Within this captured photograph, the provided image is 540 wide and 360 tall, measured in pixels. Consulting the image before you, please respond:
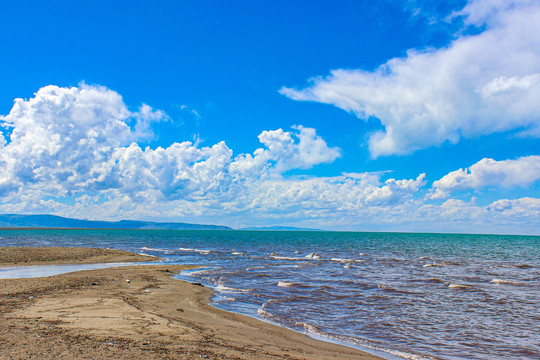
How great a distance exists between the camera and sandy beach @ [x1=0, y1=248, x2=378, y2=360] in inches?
364

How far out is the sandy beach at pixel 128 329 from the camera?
923cm

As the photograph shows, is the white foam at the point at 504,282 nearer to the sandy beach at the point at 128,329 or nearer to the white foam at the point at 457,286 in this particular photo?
the white foam at the point at 457,286

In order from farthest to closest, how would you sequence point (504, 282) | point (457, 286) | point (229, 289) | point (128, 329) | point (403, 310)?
point (504, 282), point (457, 286), point (229, 289), point (403, 310), point (128, 329)

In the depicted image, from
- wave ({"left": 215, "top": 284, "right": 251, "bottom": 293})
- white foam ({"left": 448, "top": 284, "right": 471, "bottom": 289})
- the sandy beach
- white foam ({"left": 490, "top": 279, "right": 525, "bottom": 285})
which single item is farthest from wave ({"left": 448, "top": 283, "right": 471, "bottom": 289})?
the sandy beach

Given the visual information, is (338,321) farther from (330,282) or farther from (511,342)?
(330,282)

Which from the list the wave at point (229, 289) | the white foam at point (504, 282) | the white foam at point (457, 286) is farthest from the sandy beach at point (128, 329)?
the white foam at point (504, 282)

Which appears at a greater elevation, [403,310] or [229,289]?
[403,310]

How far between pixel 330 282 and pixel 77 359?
23.3 meters

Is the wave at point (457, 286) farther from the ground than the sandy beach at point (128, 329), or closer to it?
closer to it

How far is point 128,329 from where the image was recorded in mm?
11383

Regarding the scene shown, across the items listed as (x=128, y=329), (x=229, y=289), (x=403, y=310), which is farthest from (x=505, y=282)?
(x=128, y=329)

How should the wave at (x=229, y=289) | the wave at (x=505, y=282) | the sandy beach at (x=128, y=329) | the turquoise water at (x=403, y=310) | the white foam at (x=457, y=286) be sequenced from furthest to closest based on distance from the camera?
1. the wave at (x=505, y=282)
2. the white foam at (x=457, y=286)
3. the wave at (x=229, y=289)
4. the turquoise water at (x=403, y=310)
5. the sandy beach at (x=128, y=329)

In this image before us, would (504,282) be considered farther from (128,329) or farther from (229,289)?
(128,329)

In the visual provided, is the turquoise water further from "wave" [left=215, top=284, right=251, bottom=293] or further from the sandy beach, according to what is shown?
the sandy beach
